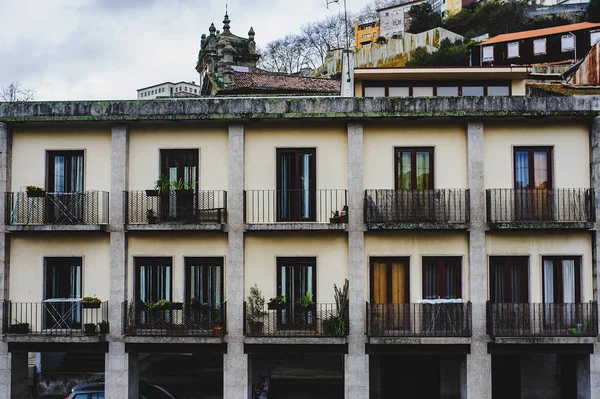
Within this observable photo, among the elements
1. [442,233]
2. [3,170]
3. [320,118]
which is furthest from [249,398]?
[3,170]

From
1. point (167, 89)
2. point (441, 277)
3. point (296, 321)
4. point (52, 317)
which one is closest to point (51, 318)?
point (52, 317)

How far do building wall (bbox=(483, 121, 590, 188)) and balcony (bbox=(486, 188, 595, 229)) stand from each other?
496 millimetres

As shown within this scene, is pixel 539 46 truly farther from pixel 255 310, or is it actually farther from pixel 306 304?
pixel 255 310

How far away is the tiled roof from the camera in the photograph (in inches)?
1335

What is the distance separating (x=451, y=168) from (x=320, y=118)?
4549 mm

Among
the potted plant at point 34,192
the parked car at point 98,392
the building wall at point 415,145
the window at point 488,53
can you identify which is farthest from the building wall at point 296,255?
the window at point 488,53

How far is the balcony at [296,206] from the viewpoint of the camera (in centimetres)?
1806

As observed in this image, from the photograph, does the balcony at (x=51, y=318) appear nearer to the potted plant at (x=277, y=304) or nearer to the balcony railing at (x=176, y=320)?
the balcony railing at (x=176, y=320)

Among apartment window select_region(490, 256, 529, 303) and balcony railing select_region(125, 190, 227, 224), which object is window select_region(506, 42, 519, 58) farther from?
balcony railing select_region(125, 190, 227, 224)

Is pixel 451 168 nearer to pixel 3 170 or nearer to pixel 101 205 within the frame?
pixel 101 205

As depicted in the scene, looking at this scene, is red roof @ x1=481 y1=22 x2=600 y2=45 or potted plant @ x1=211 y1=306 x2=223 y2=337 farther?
Result: red roof @ x1=481 y1=22 x2=600 y2=45

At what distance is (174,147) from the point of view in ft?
61.2

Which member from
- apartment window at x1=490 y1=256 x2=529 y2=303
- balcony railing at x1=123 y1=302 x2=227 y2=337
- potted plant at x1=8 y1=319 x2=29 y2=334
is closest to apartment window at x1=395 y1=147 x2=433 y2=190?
apartment window at x1=490 y1=256 x2=529 y2=303

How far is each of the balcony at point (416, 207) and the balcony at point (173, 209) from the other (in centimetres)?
481
